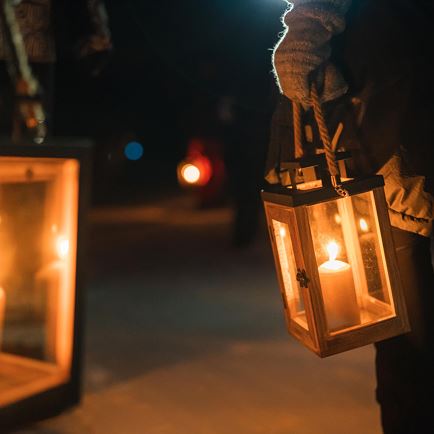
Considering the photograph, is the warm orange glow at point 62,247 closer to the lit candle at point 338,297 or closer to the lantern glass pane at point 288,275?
the lantern glass pane at point 288,275

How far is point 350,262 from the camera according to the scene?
202cm

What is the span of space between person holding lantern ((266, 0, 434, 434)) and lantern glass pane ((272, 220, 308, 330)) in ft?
1.07

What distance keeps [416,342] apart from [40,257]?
1.67 meters

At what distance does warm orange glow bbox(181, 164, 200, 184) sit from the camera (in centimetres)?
1018

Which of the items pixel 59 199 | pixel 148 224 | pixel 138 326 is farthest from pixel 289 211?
pixel 148 224

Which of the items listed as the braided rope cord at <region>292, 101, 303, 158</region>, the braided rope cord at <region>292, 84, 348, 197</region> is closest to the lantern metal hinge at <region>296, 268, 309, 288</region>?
the braided rope cord at <region>292, 84, 348, 197</region>

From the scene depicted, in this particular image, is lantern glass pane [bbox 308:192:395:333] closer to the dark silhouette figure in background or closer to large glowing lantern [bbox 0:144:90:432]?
large glowing lantern [bbox 0:144:90:432]

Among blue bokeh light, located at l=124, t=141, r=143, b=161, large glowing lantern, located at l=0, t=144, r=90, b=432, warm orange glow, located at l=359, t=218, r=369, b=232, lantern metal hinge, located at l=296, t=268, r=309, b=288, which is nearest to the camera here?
lantern metal hinge, located at l=296, t=268, r=309, b=288

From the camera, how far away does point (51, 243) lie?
273 centimetres

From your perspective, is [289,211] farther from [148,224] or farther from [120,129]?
[120,129]

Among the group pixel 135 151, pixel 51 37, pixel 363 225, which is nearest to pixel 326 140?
pixel 363 225

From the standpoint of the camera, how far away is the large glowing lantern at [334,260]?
5.95 feet

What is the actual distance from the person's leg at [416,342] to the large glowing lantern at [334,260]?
0.15m

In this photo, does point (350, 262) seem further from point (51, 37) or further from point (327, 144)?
point (51, 37)
